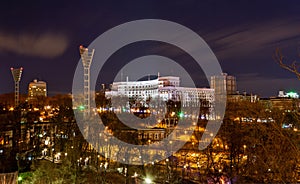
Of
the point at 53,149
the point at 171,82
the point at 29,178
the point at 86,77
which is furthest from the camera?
the point at 171,82

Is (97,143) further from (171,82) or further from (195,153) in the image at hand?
(171,82)

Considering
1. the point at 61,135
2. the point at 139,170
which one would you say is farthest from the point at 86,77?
the point at 139,170

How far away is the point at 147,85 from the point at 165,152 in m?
37.4

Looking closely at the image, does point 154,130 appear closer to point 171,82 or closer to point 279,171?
point 279,171

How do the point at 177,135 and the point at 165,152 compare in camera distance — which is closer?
the point at 165,152

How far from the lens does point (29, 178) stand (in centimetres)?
595

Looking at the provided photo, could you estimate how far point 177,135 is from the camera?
1097cm


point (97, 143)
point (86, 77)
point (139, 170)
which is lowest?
point (139, 170)

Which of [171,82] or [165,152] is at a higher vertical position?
[171,82]

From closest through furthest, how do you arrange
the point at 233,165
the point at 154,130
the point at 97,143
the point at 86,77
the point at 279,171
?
the point at 279,171 < the point at 233,165 < the point at 97,143 < the point at 154,130 < the point at 86,77

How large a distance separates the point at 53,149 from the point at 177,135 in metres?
4.48

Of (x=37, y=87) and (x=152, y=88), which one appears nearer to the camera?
(x=37, y=87)

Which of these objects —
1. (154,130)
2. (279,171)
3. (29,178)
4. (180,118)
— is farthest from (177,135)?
(279,171)

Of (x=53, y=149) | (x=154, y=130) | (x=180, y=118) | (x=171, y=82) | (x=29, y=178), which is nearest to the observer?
(x=29, y=178)
